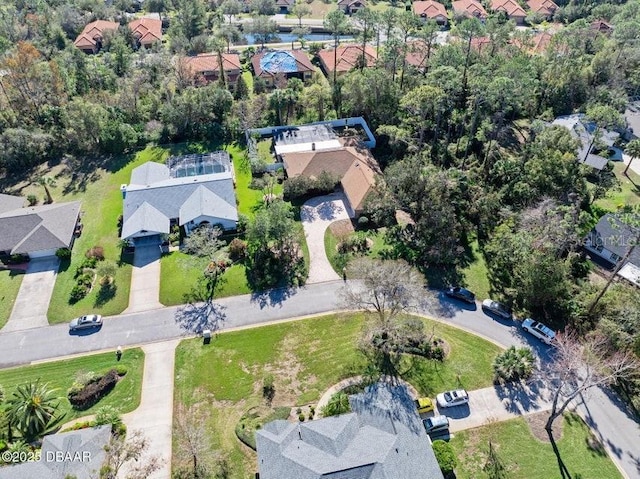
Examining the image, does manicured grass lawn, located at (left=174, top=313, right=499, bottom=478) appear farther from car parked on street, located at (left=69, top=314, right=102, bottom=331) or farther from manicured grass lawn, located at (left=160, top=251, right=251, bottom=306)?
car parked on street, located at (left=69, top=314, right=102, bottom=331)

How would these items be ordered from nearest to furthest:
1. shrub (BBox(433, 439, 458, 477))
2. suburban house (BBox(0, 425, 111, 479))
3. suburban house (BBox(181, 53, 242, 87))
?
suburban house (BBox(0, 425, 111, 479)), shrub (BBox(433, 439, 458, 477)), suburban house (BBox(181, 53, 242, 87))

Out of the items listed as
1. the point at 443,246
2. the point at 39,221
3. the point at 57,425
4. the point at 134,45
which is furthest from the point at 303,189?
the point at 134,45

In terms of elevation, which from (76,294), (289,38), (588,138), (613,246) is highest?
(289,38)

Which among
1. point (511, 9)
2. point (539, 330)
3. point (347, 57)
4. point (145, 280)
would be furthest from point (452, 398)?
point (511, 9)

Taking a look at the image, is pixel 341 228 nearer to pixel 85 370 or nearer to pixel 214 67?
pixel 85 370

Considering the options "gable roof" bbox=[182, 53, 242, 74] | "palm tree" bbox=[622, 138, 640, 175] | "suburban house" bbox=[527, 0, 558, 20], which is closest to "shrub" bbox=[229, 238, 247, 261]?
"gable roof" bbox=[182, 53, 242, 74]

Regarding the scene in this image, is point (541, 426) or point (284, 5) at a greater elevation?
point (284, 5)

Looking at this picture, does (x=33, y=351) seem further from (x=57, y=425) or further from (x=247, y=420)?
(x=247, y=420)
